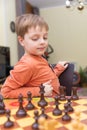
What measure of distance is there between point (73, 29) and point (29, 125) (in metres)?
5.75

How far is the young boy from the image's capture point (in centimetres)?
102

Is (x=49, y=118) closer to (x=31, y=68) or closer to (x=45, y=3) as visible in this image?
(x=31, y=68)

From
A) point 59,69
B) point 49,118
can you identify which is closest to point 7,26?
point 59,69

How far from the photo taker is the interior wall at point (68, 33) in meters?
6.15

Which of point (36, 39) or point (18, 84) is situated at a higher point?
point (36, 39)

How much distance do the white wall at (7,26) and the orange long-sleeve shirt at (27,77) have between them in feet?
11.6

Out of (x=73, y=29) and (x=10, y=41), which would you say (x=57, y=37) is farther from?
(x=10, y=41)

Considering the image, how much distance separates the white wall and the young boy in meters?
3.50

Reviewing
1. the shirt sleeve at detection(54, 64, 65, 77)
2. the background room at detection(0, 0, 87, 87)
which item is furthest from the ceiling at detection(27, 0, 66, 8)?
the shirt sleeve at detection(54, 64, 65, 77)

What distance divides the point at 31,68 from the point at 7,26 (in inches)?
152

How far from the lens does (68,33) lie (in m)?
6.27

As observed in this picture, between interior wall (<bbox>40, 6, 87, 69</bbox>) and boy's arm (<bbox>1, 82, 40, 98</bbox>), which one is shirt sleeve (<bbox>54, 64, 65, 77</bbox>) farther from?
interior wall (<bbox>40, 6, 87, 69</bbox>)

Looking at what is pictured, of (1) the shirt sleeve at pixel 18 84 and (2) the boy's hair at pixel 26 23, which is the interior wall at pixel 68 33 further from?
(1) the shirt sleeve at pixel 18 84

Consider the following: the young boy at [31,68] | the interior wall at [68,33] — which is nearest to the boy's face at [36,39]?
the young boy at [31,68]
